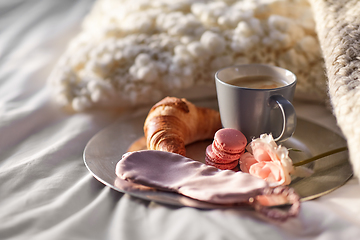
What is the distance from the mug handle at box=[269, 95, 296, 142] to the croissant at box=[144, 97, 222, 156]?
0.15 m

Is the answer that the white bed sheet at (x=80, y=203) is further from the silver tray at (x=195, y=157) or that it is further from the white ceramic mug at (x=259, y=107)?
the white ceramic mug at (x=259, y=107)

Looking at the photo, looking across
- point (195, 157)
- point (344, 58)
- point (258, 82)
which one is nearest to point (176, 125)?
point (195, 157)

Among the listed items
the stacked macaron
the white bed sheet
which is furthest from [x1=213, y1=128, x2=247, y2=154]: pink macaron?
the white bed sheet

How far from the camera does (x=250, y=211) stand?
41cm

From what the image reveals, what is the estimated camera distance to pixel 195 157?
563mm

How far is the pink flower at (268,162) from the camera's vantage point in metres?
0.45

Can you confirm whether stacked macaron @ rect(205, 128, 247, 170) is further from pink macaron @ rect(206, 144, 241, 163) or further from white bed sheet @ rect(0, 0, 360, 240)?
white bed sheet @ rect(0, 0, 360, 240)

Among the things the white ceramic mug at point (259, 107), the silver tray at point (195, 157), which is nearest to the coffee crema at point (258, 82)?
the white ceramic mug at point (259, 107)

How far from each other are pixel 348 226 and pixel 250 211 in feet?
0.40

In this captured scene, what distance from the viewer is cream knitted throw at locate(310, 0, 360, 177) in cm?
43

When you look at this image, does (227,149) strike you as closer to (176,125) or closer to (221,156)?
(221,156)

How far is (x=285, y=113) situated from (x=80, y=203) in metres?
0.35

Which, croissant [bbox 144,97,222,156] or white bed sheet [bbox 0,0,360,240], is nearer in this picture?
white bed sheet [bbox 0,0,360,240]

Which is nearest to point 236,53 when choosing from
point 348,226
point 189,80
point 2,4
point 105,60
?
point 189,80
